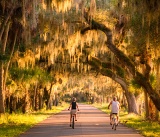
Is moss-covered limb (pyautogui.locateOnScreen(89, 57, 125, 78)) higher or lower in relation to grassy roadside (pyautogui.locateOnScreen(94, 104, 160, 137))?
higher

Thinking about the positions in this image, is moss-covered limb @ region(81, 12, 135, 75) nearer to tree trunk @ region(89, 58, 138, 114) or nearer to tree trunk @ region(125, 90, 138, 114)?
tree trunk @ region(89, 58, 138, 114)

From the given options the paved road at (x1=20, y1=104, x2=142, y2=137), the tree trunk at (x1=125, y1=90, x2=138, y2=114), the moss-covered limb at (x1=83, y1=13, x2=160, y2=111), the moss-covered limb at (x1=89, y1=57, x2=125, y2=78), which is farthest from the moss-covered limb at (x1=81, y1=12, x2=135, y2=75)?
the tree trunk at (x1=125, y1=90, x2=138, y2=114)

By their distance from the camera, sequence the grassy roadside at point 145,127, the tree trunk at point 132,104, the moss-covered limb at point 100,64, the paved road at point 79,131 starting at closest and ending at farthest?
the grassy roadside at point 145,127, the paved road at point 79,131, the moss-covered limb at point 100,64, the tree trunk at point 132,104

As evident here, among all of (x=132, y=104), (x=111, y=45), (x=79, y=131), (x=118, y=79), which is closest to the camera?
(x=79, y=131)

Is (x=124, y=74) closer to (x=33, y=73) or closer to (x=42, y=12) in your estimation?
(x=33, y=73)

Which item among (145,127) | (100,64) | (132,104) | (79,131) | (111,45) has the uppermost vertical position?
(100,64)

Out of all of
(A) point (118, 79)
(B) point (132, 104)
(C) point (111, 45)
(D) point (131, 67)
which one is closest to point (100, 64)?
(A) point (118, 79)

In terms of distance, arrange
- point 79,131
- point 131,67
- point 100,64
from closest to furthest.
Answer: point 79,131 → point 131,67 → point 100,64

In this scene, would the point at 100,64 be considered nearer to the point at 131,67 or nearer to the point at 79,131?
the point at 131,67

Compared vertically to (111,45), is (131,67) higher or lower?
lower

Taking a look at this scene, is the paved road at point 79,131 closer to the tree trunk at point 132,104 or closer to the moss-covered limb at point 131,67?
the moss-covered limb at point 131,67

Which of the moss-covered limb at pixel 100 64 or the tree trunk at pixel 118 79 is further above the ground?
the moss-covered limb at pixel 100 64

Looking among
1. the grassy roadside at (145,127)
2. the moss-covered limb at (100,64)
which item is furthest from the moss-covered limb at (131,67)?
the moss-covered limb at (100,64)

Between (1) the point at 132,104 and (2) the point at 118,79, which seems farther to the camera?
(1) the point at 132,104
